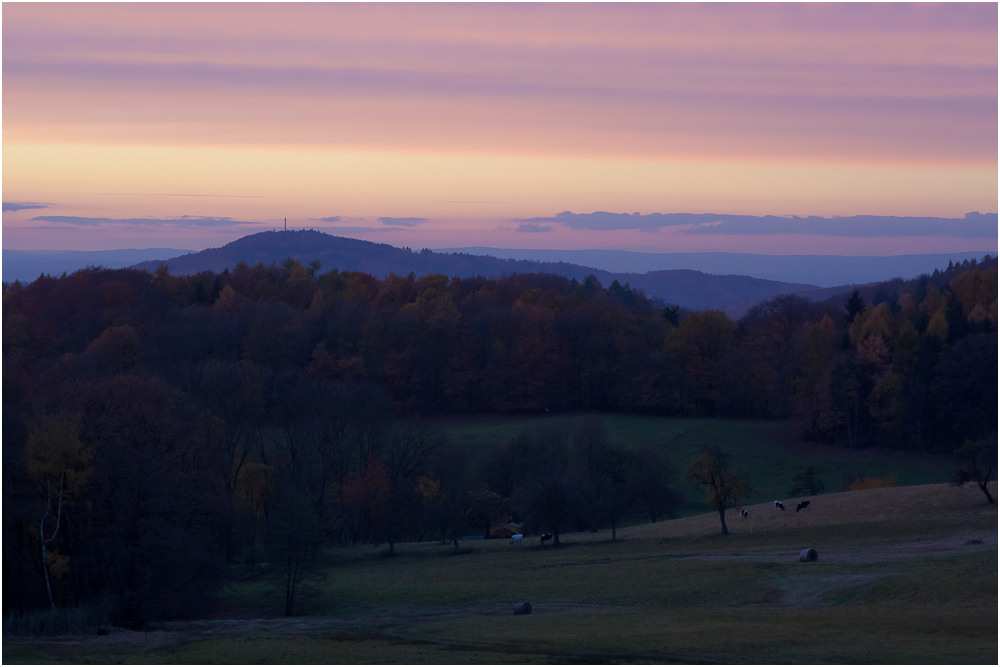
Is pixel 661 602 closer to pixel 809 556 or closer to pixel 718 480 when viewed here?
pixel 809 556

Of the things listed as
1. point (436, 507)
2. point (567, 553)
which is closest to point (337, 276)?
point (436, 507)

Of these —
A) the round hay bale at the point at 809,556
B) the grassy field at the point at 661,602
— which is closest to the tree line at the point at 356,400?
the grassy field at the point at 661,602

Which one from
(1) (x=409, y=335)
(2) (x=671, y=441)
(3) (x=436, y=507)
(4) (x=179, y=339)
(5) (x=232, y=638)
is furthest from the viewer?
(1) (x=409, y=335)

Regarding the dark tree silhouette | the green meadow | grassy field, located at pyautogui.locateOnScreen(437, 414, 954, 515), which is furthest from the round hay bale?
grassy field, located at pyautogui.locateOnScreen(437, 414, 954, 515)

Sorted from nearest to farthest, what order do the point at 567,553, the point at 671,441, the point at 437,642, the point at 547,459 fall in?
the point at 437,642 → the point at 567,553 → the point at 547,459 → the point at 671,441

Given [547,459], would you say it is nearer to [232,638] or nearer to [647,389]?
[647,389]

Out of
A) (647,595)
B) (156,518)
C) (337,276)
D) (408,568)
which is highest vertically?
(337,276)
